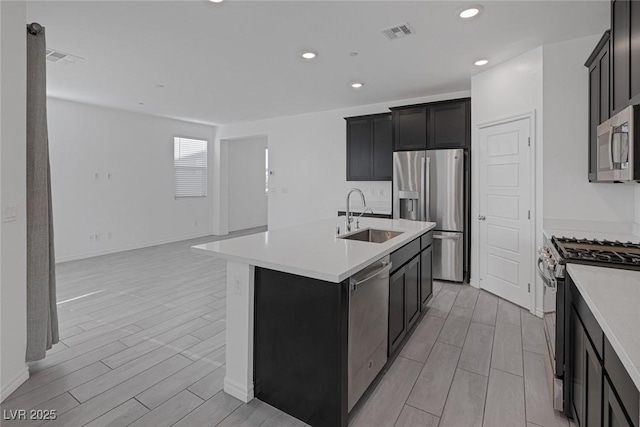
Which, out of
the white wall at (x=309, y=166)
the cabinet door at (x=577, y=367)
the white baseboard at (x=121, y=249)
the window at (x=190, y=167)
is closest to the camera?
the cabinet door at (x=577, y=367)

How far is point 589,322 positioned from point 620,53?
5.50 ft

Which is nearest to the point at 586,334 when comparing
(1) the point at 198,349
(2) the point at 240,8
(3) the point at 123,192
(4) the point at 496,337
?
(4) the point at 496,337

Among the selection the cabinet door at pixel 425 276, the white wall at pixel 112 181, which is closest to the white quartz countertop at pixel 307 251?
the cabinet door at pixel 425 276

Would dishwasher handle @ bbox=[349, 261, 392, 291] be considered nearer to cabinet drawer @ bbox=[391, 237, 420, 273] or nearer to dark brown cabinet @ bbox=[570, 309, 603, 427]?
cabinet drawer @ bbox=[391, 237, 420, 273]

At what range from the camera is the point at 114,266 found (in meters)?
5.20

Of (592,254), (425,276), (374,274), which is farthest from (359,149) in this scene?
(592,254)

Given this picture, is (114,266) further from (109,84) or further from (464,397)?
(464,397)

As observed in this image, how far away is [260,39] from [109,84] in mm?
2792

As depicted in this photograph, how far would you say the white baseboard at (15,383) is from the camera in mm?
1957

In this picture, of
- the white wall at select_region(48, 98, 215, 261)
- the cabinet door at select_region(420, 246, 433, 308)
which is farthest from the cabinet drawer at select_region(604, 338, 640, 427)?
the white wall at select_region(48, 98, 215, 261)

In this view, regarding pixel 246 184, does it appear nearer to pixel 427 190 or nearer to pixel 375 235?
pixel 427 190

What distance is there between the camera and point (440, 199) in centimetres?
439

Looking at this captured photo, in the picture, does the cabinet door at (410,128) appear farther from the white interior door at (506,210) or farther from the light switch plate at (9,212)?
the light switch plate at (9,212)

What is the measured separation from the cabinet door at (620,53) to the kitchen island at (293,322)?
166cm
